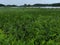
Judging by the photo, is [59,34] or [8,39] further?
[59,34]

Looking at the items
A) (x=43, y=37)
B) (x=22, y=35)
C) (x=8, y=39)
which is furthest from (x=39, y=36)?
(x=22, y=35)

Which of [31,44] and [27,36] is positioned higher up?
[31,44]

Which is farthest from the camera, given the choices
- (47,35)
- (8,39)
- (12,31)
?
(12,31)

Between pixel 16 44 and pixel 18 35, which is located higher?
pixel 16 44

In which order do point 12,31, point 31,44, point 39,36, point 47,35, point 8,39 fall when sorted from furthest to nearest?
1. point 12,31
2. point 47,35
3. point 39,36
4. point 8,39
5. point 31,44

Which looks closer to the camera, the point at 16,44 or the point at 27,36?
the point at 16,44

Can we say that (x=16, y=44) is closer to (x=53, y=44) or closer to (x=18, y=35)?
(x=53, y=44)

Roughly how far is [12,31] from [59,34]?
159 cm

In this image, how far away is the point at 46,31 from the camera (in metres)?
7.33

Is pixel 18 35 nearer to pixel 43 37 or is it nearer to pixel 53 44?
pixel 43 37

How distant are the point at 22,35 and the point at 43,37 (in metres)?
1.20

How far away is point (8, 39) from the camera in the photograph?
19.2 feet

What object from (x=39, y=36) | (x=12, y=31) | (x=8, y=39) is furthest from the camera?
(x=12, y=31)

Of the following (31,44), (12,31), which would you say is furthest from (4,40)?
(12,31)
